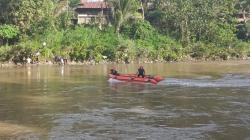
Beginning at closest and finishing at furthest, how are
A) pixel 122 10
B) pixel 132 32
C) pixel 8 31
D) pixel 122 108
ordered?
pixel 122 108
pixel 8 31
pixel 122 10
pixel 132 32

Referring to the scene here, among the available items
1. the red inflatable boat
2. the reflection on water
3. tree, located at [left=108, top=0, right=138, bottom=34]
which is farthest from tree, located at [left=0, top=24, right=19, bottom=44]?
the red inflatable boat

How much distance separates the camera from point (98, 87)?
3400cm

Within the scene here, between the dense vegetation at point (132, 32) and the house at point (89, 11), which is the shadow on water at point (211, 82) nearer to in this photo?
the dense vegetation at point (132, 32)

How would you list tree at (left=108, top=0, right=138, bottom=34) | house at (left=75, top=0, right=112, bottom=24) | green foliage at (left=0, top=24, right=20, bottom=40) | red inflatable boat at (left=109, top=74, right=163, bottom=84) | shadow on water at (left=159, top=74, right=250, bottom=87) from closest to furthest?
shadow on water at (left=159, top=74, right=250, bottom=87) < red inflatable boat at (left=109, top=74, right=163, bottom=84) < green foliage at (left=0, top=24, right=20, bottom=40) < tree at (left=108, top=0, right=138, bottom=34) < house at (left=75, top=0, right=112, bottom=24)

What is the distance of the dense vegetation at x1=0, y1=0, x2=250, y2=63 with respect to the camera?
53812 mm

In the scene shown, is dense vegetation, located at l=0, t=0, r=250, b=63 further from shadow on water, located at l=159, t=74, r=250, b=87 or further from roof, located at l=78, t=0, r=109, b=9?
shadow on water, located at l=159, t=74, r=250, b=87

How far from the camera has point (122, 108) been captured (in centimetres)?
2528

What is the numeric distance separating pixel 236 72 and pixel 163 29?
2284 cm

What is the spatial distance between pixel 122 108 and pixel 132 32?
39399 mm

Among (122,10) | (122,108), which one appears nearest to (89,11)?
(122,10)

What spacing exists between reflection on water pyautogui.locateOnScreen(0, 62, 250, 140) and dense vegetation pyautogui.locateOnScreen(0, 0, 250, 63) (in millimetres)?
13776

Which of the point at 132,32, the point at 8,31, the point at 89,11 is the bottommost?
the point at 8,31

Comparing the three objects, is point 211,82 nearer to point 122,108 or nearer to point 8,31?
point 122,108

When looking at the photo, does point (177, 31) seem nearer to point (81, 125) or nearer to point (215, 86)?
point (215, 86)
